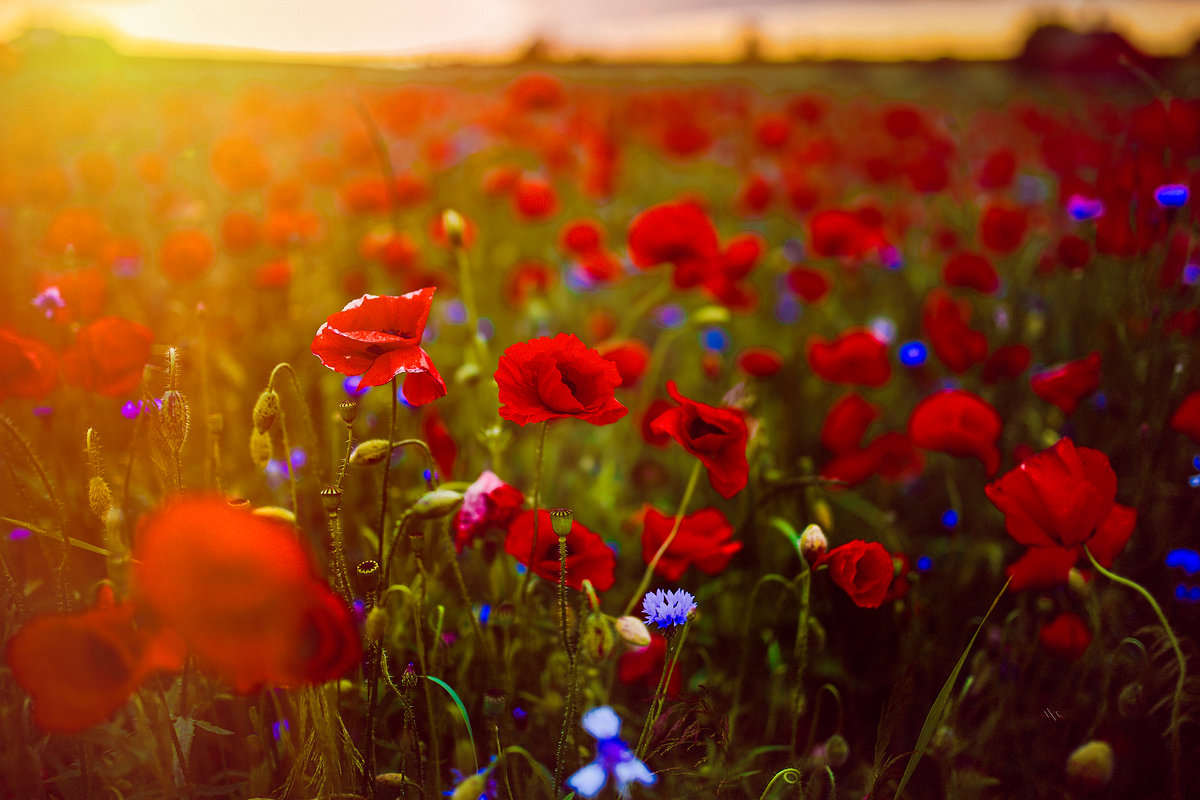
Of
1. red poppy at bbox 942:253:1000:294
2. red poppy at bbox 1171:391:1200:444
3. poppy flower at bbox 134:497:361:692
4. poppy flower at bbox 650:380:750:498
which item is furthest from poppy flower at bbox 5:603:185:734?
red poppy at bbox 942:253:1000:294

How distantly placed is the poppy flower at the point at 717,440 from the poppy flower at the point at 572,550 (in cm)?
19

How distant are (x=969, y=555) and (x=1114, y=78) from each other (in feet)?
50.1

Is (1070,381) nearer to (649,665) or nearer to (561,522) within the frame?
(649,665)

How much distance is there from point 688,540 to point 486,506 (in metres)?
0.33

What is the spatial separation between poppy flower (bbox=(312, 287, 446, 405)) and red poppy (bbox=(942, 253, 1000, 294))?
1.77m

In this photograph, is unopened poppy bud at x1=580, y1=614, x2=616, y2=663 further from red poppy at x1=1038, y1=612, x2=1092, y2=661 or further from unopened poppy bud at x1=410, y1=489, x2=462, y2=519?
red poppy at x1=1038, y1=612, x2=1092, y2=661

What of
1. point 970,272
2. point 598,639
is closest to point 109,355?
point 598,639

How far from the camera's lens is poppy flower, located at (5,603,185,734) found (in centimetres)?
72

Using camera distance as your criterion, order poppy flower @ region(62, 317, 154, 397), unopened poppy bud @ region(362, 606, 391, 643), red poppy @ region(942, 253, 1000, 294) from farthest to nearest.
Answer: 1. red poppy @ region(942, 253, 1000, 294)
2. poppy flower @ region(62, 317, 154, 397)
3. unopened poppy bud @ region(362, 606, 391, 643)

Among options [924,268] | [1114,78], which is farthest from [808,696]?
[1114,78]

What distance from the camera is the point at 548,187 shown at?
2.72 m

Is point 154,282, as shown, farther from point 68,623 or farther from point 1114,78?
point 1114,78

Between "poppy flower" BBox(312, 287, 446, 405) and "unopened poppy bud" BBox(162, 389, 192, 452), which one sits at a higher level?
"poppy flower" BBox(312, 287, 446, 405)

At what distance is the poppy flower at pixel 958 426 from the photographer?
131 cm
